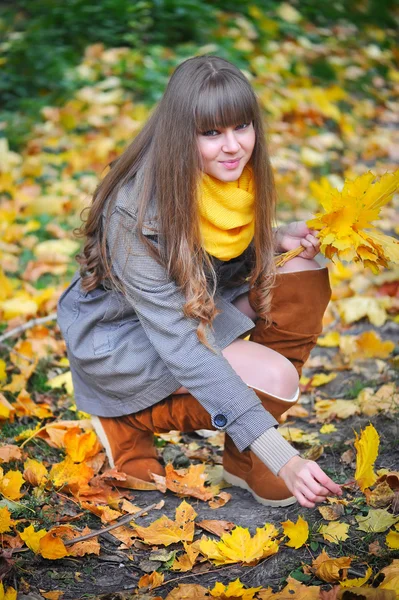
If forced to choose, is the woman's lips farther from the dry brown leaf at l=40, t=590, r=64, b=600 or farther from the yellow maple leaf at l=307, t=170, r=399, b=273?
the dry brown leaf at l=40, t=590, r=64, b=600

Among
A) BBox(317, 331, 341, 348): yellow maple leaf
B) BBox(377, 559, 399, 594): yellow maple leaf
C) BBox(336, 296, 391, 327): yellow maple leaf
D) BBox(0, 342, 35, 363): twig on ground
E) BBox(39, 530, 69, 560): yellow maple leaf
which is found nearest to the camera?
BBox(377, 559, 399, 594): yellow maple leaf

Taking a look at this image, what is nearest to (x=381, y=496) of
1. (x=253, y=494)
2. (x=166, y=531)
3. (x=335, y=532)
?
(x=335, y=532)

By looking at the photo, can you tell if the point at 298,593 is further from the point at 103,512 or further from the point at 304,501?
the point at 103,512

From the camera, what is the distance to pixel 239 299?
2166 millimetres

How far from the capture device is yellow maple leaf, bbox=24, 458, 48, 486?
191 centimetres

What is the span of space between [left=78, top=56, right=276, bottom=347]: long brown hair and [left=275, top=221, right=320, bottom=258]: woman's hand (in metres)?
0.09

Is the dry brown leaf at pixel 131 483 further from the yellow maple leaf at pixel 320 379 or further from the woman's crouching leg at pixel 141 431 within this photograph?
the yellow maple leaf at pixel 320 379

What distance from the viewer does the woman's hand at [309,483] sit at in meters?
1.52

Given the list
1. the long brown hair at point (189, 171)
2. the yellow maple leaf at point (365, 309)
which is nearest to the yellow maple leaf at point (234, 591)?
the long brown hair at point (189, 171)

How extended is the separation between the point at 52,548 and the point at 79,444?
1.48ft

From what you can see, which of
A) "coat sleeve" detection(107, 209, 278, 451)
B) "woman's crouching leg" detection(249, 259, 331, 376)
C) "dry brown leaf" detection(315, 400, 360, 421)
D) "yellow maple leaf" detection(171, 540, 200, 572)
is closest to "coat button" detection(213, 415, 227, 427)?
"coat sleeve" detection(107, 209, 278, 451)

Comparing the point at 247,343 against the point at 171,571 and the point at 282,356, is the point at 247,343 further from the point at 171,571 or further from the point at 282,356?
the point at 171,571

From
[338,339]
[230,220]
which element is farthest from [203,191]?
[338,339]

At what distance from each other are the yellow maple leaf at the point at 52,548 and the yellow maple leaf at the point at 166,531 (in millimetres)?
208
